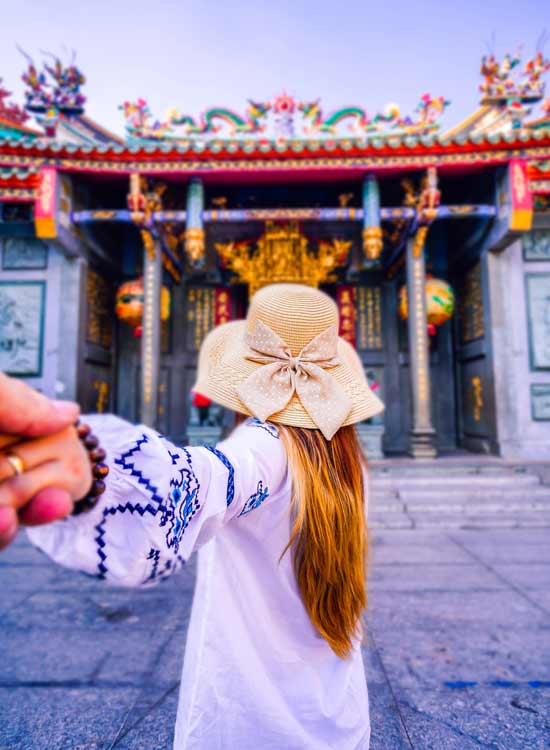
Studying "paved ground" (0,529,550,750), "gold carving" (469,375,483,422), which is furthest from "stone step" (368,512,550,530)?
"gold carving" (469,375,483,422)

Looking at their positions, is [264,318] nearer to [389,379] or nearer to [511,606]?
[511,606]

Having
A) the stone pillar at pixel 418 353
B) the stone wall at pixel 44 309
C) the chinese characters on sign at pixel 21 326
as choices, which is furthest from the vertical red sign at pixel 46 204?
the stone pillar at pixel 418 353

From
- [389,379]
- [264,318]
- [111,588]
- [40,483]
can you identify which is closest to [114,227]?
[389,379]

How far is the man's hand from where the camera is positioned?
0.39 metres

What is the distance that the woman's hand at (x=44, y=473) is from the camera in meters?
0.40

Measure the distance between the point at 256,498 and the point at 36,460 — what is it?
378 mm

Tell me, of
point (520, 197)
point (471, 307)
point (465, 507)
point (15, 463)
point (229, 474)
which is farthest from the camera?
point (471, 307)

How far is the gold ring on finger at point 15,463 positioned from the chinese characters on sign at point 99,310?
20.3ft

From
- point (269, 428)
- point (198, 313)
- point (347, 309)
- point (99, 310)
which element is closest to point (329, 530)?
point (269, 428)

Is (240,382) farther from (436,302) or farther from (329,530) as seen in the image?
(436,302)

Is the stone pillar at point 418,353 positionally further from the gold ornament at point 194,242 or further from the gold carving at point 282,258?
the gold ornament at point 194,242

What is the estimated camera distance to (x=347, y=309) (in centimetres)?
719

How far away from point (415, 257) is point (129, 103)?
4932 millimetres

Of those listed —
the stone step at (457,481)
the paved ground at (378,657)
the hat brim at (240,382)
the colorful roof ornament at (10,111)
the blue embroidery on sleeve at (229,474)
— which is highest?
the colorful roof ornament at (10,111)
